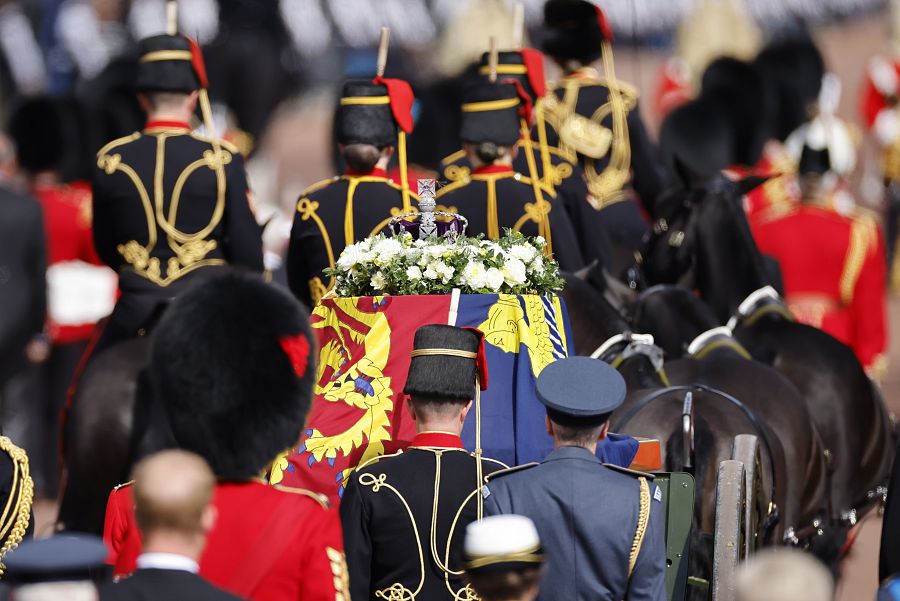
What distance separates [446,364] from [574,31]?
18.8ft

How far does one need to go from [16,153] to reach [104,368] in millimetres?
5953

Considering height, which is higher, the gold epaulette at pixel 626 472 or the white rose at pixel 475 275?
the white rose at pixel 475 275

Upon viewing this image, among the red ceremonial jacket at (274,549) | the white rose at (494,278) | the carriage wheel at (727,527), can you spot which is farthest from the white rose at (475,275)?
the red ceremonial jacket at (274,549)

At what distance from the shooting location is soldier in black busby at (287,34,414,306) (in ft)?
23.6

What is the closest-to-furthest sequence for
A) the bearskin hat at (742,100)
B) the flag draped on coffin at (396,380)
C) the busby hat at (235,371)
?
the busby hat at (235,371), the flag draped on coffin at (396,380), the bearskin hat at (742,100)

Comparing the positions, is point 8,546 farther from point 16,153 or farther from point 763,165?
point 763,165

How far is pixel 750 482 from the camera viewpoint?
604 centimetres

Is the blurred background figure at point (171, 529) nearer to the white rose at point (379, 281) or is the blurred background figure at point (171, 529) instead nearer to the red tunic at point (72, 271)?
the white rose at point (379, 281)

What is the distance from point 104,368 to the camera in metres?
7.52

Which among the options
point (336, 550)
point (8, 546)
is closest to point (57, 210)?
point (8, 546)

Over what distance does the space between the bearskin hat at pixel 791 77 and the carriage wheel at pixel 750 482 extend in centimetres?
1002

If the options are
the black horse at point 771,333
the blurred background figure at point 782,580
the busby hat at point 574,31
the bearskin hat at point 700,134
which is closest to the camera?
the blurred background figure at point 782,580

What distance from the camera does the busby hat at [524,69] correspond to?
880cm

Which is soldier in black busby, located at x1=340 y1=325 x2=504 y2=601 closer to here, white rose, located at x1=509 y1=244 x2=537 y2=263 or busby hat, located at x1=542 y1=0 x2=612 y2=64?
white rose, located at x1=509 y1=244 x2=537 y2=263
